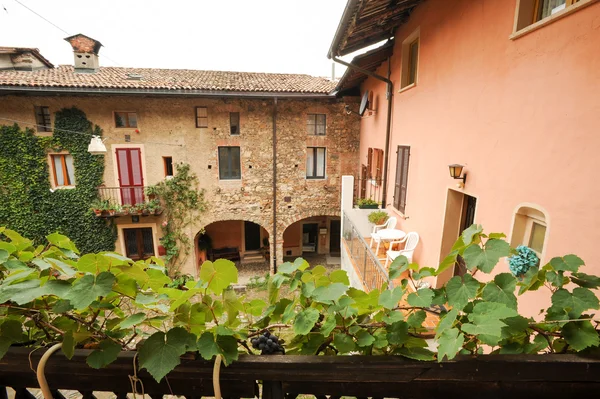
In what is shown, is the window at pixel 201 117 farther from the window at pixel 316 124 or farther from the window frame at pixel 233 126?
the window at pixel 316 124

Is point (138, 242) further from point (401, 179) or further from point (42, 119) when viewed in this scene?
point (401, 179)

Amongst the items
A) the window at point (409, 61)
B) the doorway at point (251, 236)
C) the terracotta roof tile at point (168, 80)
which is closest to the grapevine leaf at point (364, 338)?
the window at point (409, 61)

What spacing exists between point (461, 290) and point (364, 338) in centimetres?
36

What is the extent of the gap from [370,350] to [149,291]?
0.77 m

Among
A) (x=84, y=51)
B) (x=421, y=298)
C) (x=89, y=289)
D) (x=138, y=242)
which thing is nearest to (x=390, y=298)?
(x=421, y=298)

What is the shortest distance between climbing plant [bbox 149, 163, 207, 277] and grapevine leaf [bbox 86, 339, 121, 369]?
10.4m

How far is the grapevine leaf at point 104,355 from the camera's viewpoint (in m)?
0.82

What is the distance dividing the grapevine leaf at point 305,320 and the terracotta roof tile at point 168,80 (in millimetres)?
9598

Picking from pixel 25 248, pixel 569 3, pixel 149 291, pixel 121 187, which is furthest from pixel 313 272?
pixel 121 187

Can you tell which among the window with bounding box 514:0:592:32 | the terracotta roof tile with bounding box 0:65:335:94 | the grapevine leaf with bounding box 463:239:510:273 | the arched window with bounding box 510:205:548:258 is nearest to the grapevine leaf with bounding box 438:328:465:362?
the grapevine leaf with bounding box 463:239:510:273

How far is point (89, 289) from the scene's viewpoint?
2.60 feet

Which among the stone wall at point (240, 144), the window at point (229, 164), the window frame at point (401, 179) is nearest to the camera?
the window frame at point (401, 179)

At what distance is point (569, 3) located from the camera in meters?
2.67

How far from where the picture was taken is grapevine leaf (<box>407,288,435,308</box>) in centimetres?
95
